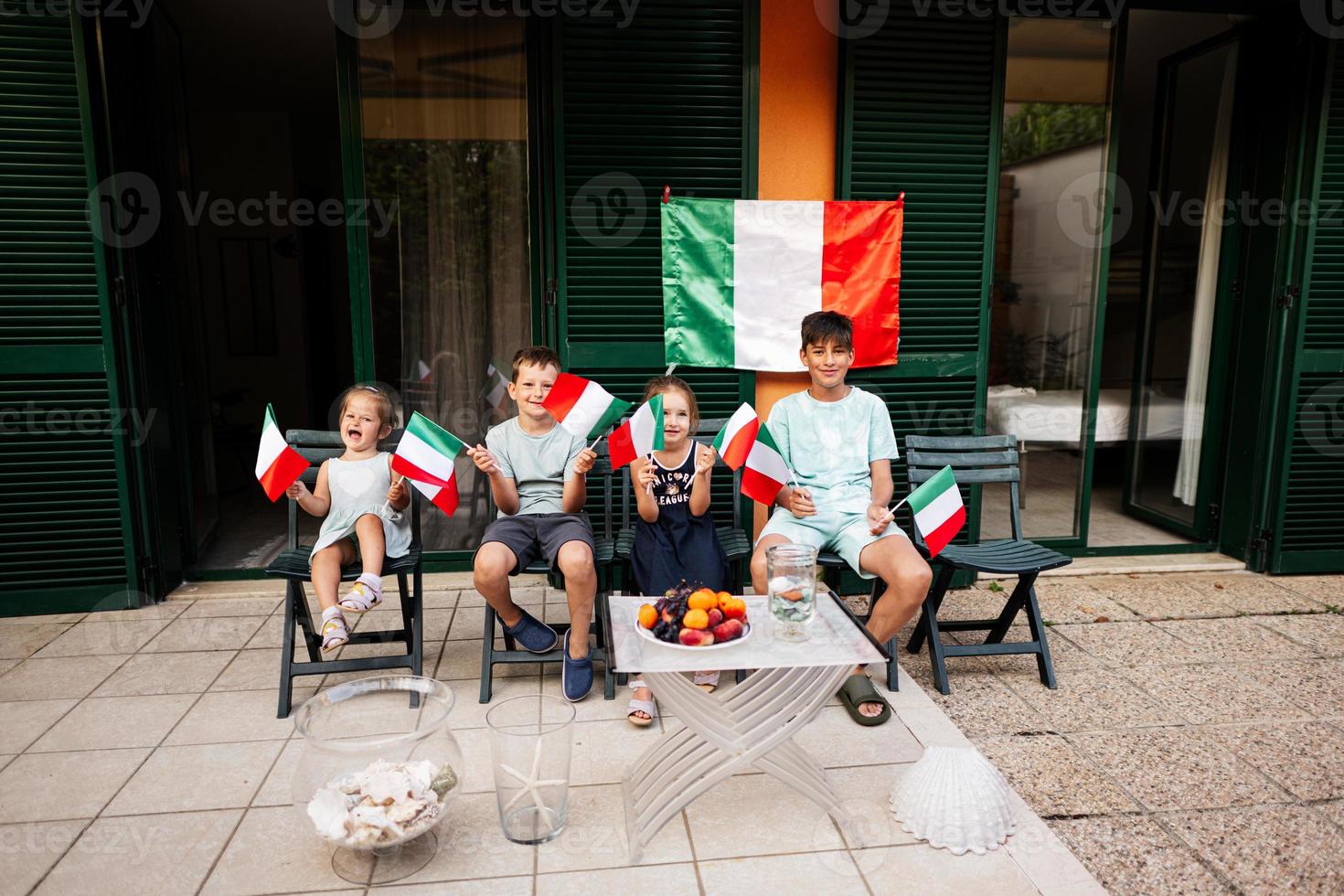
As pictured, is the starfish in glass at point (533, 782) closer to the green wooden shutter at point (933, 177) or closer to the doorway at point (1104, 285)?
the green wooden shutter at point (933, 177)

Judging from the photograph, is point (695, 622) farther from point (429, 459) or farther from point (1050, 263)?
point (1050, 263)

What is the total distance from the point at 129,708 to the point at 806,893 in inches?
95.8

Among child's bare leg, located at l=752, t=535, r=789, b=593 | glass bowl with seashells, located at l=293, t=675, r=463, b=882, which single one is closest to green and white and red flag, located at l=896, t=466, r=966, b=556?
child's bare leg, located at l=752, t=535, r=789, b=593

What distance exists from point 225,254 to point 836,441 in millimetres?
6564

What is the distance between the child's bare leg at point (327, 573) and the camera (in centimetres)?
295

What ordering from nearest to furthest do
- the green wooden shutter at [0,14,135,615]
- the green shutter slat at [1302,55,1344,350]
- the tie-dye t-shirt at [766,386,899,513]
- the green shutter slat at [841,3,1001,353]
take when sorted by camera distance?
the tie-dye t-shirt at [766,386,899,513]
the green wooden shutter at [0,14,135,615]
the green shutter slat at [841,3,1001,353]
the green shutter slat at [1302,55,1344,350]

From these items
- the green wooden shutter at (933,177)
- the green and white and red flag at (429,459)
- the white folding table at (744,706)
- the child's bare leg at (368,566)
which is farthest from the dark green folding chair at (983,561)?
the child's bare leg at (368,566)

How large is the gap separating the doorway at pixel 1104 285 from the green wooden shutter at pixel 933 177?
61cm

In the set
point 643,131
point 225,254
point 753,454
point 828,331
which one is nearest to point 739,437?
point 753,454

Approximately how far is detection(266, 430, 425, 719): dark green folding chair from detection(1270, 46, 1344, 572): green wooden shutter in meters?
4.28

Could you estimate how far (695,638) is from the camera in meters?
2.13

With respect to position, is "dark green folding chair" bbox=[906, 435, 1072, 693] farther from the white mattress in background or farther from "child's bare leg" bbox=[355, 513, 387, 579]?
"child's bare leg" bbox=[355, 513, 387, 579]

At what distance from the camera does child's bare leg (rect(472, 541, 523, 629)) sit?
9.73 ft

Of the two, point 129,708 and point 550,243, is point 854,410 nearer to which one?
point 550,243
